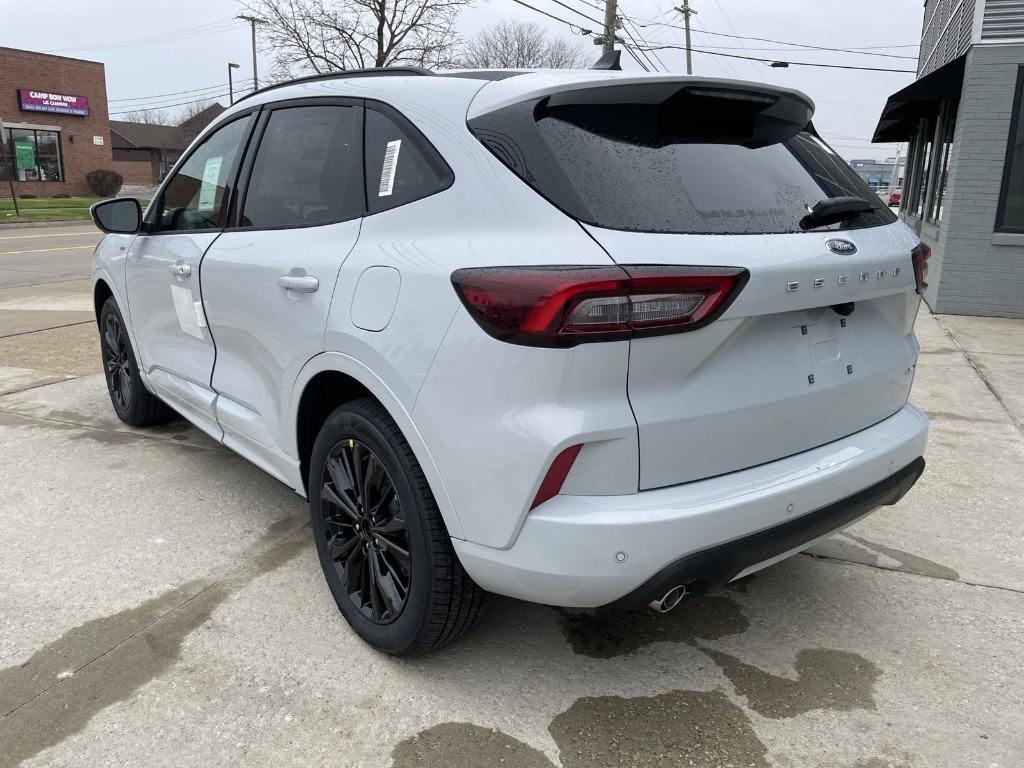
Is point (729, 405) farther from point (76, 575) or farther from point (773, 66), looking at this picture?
point (773, 66)

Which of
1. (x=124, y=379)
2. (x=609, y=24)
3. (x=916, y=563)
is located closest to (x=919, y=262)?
(x=916, y=563)

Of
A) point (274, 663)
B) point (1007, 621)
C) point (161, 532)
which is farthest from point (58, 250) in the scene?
point (1007, 621)

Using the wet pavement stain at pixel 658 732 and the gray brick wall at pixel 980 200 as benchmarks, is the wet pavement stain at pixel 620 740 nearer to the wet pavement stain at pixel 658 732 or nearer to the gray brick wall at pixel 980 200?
the wet pavement stain at pixel 658 732

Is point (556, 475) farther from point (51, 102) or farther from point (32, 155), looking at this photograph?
point (51, 102)

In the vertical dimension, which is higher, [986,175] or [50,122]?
[50,122]

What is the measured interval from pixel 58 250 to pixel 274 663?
57.2 ft

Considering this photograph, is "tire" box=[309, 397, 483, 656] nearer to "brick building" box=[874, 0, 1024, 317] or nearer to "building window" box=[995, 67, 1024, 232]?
"brick building" box=[874, 0, 1024, 317]

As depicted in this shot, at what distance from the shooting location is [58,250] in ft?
56.9

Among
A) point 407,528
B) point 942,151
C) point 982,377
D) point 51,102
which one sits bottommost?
point 982,377

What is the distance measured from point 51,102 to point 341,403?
1788 inches

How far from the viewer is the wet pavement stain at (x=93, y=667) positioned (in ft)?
A: 7.61

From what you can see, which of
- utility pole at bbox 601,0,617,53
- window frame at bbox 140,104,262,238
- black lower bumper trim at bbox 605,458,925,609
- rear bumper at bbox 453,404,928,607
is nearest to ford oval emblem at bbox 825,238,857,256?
rear bumper at bbox 453,404,928,607

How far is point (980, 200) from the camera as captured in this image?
366 inches

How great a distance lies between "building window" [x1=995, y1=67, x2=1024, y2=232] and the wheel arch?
9022mm
